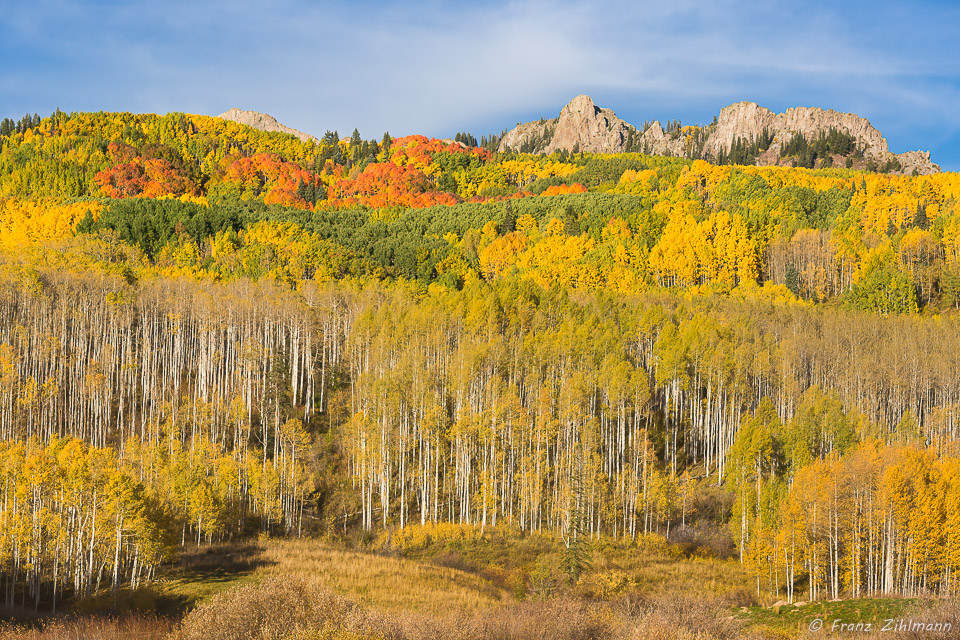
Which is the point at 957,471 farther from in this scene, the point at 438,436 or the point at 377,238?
the point at 377,238

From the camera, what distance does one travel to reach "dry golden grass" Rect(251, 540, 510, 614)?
→ 37000mm

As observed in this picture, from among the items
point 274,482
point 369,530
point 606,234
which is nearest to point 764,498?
point 369,530

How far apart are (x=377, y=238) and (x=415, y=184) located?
205 ft

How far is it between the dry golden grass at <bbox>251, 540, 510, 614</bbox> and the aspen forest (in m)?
5.18

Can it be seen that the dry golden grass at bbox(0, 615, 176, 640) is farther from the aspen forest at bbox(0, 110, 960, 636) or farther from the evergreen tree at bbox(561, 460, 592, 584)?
the evergreen tree at bbox(561, 460, 592, 584)

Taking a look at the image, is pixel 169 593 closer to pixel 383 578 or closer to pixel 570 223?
pixel 383 578

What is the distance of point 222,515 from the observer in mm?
53406

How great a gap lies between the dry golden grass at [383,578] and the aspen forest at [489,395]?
5.18 meters

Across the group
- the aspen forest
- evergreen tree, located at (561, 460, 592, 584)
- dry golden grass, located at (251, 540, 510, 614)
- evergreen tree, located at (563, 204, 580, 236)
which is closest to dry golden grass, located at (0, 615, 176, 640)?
the aspen forest

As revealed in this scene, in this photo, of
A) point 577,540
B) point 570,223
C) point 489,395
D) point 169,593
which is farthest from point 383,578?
point 570,223

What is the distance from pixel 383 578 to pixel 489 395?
976 inches

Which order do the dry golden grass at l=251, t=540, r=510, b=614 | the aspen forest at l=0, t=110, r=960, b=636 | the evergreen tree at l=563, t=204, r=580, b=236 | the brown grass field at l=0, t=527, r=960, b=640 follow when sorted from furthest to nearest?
1. the evergreen tree at l=563, t=204, r=580, b=236
2. the aspen forest at l=0, t=110, r=960, b=636
3. the dry golden grass at l=251, t=540, r=510, b=614
4. the brown grass field at l=0, t=527, r=960, b=640

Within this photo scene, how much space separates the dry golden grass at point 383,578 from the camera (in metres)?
37.0

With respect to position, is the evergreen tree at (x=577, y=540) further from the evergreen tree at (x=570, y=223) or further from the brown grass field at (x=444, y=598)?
the evergreen tree at (x=570, y=223)
